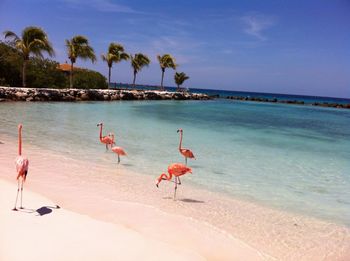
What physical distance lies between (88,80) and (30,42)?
14.0 m

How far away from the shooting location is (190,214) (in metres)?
6.31

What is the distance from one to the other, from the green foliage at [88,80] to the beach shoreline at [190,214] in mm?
38384

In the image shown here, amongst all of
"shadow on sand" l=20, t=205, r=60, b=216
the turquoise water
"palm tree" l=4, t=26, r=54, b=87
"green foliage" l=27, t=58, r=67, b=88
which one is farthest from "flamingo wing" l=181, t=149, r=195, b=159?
"green foliage" l=27, t=58, r=67, b=88

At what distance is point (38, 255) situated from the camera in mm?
4020

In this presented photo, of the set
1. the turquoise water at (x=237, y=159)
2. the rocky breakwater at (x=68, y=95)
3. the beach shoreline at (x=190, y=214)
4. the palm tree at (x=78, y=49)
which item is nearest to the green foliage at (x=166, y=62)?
the rocky breakwater at (x=68, y=95)

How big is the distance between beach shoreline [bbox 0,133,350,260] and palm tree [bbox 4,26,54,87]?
88.1 feet

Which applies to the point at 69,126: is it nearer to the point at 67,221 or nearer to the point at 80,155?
the point at 80,155

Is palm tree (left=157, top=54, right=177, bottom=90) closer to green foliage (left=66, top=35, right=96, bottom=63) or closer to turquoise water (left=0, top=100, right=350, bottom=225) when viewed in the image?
green foliage (left=66, top=35, right=96, bottom=63)

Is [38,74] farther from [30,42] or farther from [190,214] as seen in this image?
[190,214]

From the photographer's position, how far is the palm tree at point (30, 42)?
32619 millimetres

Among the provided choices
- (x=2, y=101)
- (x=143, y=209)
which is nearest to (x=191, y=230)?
(x=143, y=209)

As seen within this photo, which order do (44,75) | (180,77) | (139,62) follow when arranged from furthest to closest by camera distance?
(180,77)
(139,62)
(44,75)

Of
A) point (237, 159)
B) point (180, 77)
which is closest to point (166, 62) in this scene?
point (180, 77)

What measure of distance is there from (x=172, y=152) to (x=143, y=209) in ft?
20.6
